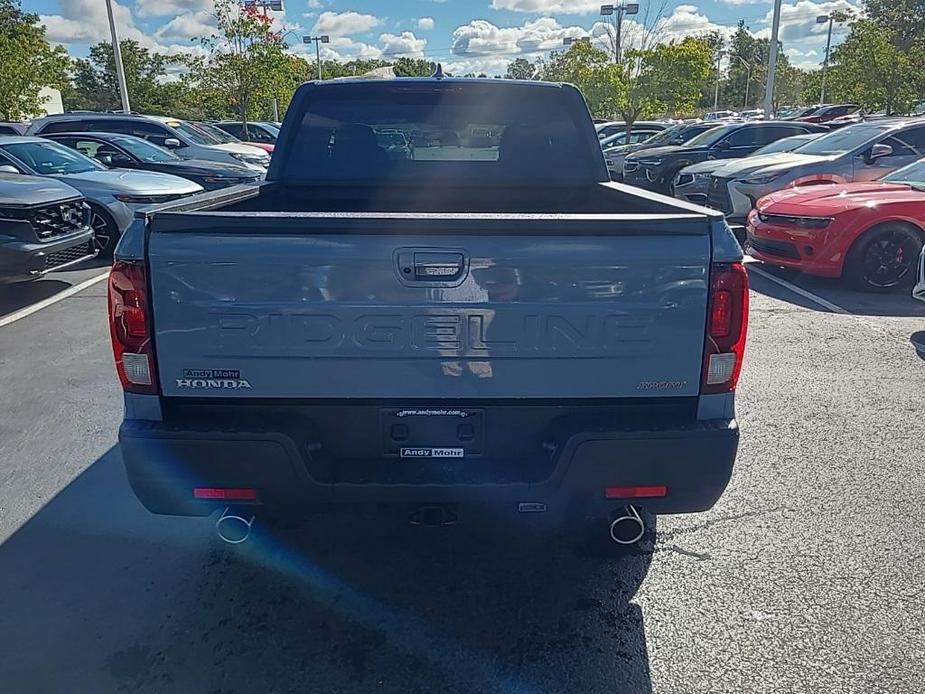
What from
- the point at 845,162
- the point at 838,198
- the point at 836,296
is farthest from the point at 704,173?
the point at 836,296

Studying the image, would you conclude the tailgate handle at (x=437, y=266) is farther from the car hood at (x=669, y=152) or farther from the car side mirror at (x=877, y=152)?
the car hood at (x=669, y=152)

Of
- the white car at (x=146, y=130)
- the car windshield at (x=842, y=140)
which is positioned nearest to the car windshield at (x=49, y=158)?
the white car at (x=146, y=130)

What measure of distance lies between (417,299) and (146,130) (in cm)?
1564

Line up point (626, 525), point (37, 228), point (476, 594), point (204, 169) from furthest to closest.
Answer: point (204, 169)
point (37, 228)
point (476, 594)
point (626, 525)

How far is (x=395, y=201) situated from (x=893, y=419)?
3.45 m

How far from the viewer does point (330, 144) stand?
4.21 m

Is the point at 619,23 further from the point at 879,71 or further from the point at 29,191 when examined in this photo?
the point at 29,191

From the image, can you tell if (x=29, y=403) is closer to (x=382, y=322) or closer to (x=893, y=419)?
(x=382, y=322)

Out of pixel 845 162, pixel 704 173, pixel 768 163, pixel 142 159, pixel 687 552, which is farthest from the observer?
pixel 704 173

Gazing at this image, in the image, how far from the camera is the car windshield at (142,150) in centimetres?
1233

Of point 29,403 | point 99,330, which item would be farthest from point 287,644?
point 99,330

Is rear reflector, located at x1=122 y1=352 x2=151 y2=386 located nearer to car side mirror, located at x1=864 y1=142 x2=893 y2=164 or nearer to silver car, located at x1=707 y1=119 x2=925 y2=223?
silver car, located at x1=707 y1=119 x2=925 y2=223

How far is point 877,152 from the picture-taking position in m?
10.8

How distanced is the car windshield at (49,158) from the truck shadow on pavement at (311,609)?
7.70 metres
